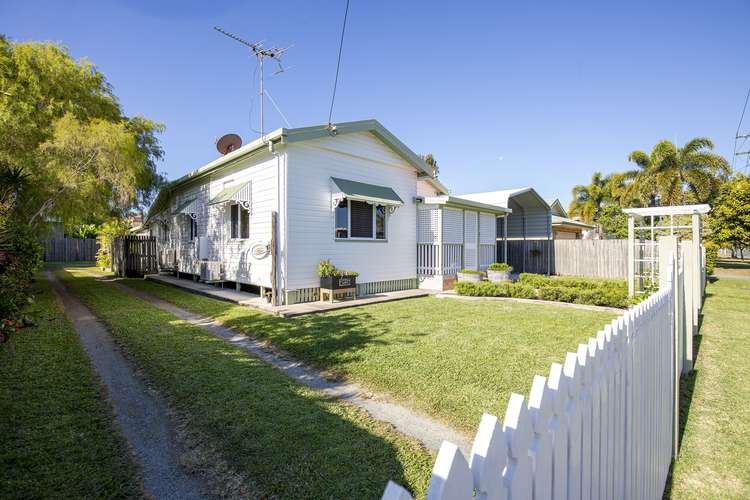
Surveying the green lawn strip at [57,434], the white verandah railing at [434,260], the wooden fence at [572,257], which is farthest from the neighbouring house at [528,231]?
the green lawn strip at [57,434]

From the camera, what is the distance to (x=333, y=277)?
9664mm

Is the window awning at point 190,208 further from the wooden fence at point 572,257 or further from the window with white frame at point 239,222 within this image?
the wooden fence at point 572,257

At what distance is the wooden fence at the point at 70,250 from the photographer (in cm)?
3222

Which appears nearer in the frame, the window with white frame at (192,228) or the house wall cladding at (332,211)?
the house wall cladding at (332,211)

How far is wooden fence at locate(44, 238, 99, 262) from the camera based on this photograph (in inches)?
1268

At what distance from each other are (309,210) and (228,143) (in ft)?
23.2

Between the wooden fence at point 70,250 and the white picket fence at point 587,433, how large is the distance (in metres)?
41.7

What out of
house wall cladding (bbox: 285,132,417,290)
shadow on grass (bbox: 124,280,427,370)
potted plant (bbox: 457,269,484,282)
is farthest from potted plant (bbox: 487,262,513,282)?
shadow on grass (bbox: 124,280,427,370)

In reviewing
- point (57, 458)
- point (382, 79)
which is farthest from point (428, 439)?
point (382, 79)

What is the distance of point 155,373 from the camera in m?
4.59

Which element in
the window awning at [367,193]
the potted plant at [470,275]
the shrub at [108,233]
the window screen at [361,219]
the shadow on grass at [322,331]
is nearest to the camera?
the shadow on grass at [322,331]

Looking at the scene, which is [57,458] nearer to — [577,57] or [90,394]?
[90,394]

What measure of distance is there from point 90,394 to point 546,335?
6.68 m

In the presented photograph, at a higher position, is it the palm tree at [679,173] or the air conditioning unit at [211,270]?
the palm tree at [679,173]
